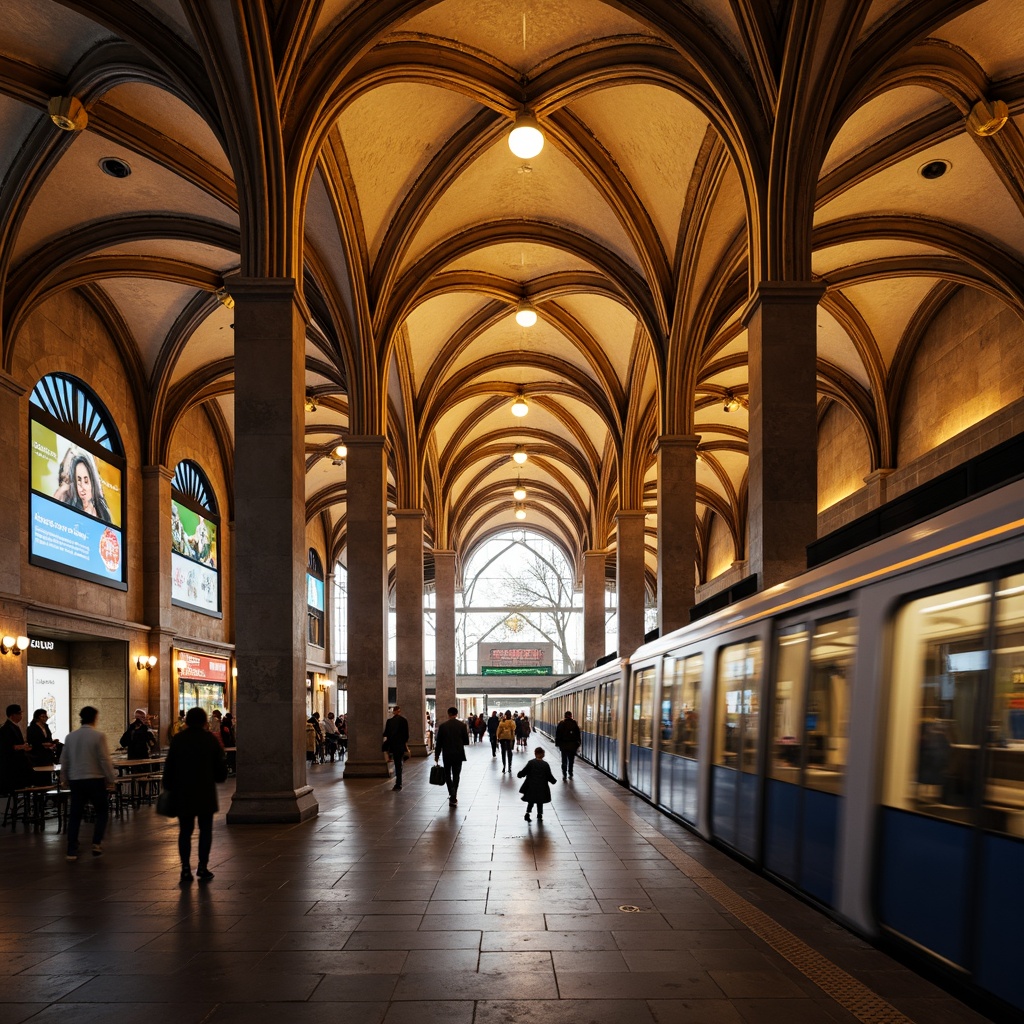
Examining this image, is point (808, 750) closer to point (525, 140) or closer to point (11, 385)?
point (525, 140)

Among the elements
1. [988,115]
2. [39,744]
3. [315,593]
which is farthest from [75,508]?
[315,593]

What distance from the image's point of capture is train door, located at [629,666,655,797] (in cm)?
1509

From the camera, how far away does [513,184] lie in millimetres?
19844

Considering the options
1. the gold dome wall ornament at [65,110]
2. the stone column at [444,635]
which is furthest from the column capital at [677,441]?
the stone column at [444,635]

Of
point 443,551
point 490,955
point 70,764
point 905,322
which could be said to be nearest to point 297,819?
point 70,764

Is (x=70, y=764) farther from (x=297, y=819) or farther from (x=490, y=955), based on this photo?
(x=490, y=955)

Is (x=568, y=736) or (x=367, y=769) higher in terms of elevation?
(x=568, y=736)

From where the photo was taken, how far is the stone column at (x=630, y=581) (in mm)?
27375

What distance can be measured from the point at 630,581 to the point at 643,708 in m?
12.1

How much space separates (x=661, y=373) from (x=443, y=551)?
18.3 meters

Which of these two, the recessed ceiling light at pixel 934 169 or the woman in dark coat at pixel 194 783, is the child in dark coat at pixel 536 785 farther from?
the recessed ceiling light at pixel 934 169

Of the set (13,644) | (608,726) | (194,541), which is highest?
(194,541)

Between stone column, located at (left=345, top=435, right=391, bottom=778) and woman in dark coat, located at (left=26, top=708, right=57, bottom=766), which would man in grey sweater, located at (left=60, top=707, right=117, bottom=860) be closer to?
woman in dark coat, located at (left=26, top=708, right=57, bottom=766)

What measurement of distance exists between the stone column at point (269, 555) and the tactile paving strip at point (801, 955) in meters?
5.19
